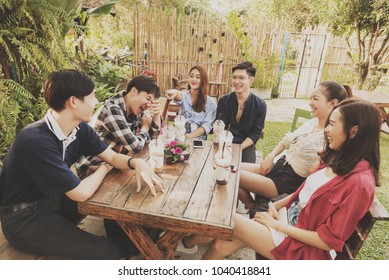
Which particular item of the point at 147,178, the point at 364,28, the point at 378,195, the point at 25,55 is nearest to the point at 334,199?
the point at 147,178

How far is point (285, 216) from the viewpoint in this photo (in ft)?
6.33

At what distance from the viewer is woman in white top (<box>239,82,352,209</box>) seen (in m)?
2.18

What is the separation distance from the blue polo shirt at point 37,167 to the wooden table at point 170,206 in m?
0.20

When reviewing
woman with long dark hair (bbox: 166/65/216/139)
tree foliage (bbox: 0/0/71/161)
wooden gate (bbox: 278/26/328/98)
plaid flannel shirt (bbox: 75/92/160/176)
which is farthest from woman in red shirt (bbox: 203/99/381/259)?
wooden gate (bbox: 278/26/328/98)

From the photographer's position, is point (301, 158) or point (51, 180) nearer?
point (51, 180)

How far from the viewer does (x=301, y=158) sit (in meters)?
2.22

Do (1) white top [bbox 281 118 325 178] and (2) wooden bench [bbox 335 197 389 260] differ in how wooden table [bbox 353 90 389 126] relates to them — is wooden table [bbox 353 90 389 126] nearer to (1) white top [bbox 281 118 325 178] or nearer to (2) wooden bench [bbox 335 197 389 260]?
(1) white top [bbox 281 118 325 178]

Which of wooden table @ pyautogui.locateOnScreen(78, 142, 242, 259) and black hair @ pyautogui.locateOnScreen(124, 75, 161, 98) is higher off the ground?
black hair @ pyautogui.locateOnScreen(124, 75, 161, 98)

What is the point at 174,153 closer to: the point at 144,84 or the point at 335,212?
the point at 144,84

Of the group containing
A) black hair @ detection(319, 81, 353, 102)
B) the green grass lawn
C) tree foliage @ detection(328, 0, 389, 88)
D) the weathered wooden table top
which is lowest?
the green grass lawn

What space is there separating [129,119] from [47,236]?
1179 mm

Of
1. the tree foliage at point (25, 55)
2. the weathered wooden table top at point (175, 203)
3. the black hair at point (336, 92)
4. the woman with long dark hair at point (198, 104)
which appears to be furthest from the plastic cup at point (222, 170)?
the tree foliage at point (25, 55)

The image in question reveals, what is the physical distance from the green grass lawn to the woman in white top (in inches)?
20.9

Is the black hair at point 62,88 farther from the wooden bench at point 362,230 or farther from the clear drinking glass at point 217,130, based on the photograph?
the wooden bench at point 362,230
